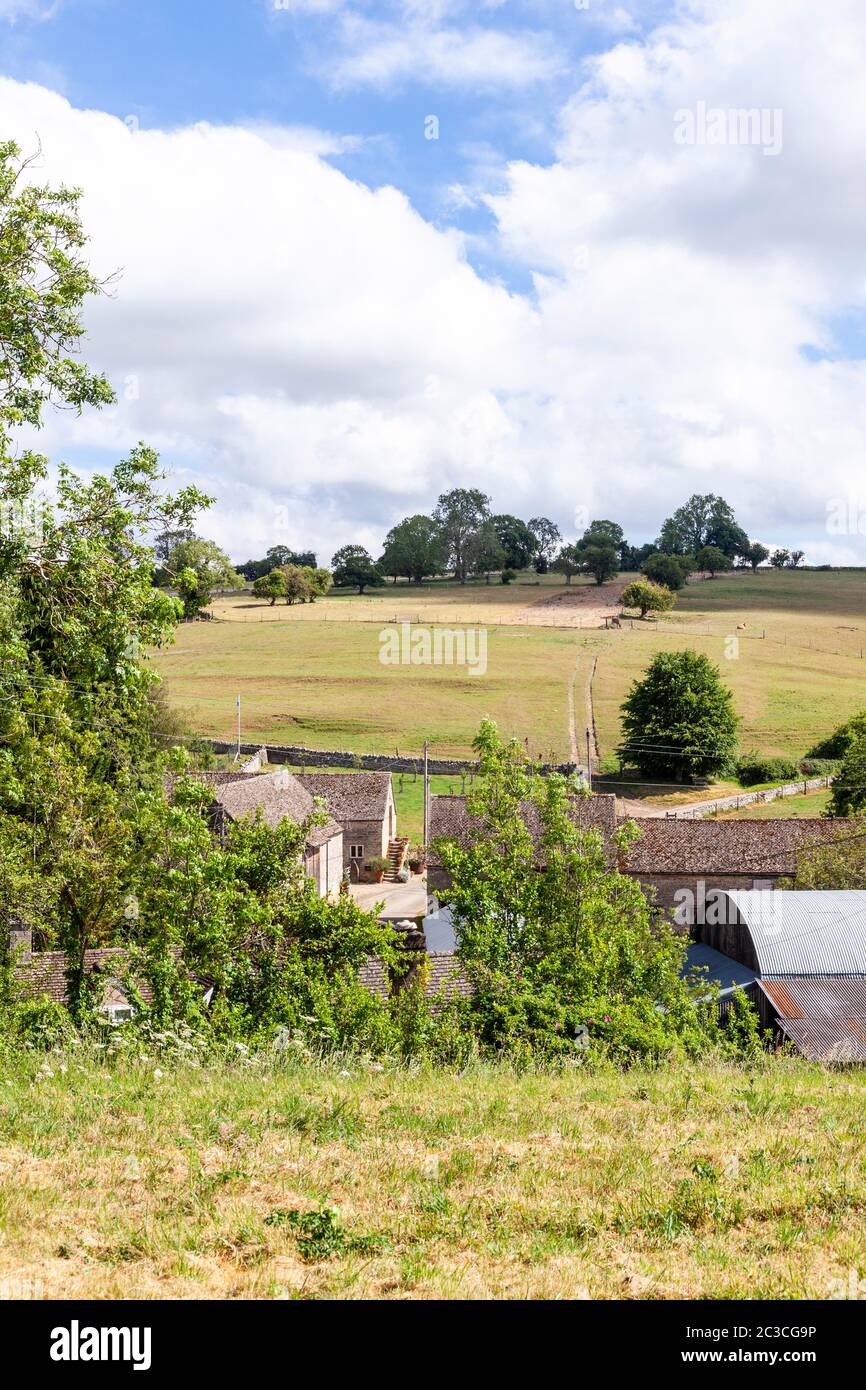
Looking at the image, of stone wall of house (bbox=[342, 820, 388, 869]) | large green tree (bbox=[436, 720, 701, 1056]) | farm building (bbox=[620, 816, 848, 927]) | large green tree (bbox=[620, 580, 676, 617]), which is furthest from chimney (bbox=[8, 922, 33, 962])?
large green tree (bbox=[620, 580, 676, 617])

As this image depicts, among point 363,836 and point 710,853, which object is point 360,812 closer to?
point 363,836

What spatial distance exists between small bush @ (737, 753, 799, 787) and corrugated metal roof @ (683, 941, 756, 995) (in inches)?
1605

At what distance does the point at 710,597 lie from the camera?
144 metres

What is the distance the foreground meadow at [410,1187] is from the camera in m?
5.96

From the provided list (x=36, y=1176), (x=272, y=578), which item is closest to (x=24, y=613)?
(x=36, y=1176)

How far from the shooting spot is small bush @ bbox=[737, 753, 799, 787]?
69875mm

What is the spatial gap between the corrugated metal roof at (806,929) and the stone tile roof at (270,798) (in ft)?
77.3

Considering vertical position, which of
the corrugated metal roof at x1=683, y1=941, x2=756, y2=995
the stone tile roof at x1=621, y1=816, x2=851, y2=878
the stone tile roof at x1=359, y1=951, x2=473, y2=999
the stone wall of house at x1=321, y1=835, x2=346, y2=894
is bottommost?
the stone wall of house at x1=321, y1=835, x2=346, y2=894

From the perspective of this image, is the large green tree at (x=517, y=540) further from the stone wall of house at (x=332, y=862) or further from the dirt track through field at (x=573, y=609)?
the stone wall of house at (x=332, y=862)

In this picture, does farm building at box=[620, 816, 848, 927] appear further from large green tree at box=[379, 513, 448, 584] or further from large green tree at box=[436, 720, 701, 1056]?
large green tree at box=[379, 513, 448, 584]

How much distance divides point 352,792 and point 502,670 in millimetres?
39596

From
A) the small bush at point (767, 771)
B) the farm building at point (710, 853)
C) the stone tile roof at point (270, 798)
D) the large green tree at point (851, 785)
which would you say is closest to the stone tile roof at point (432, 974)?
the farm building at point (710, 853)
